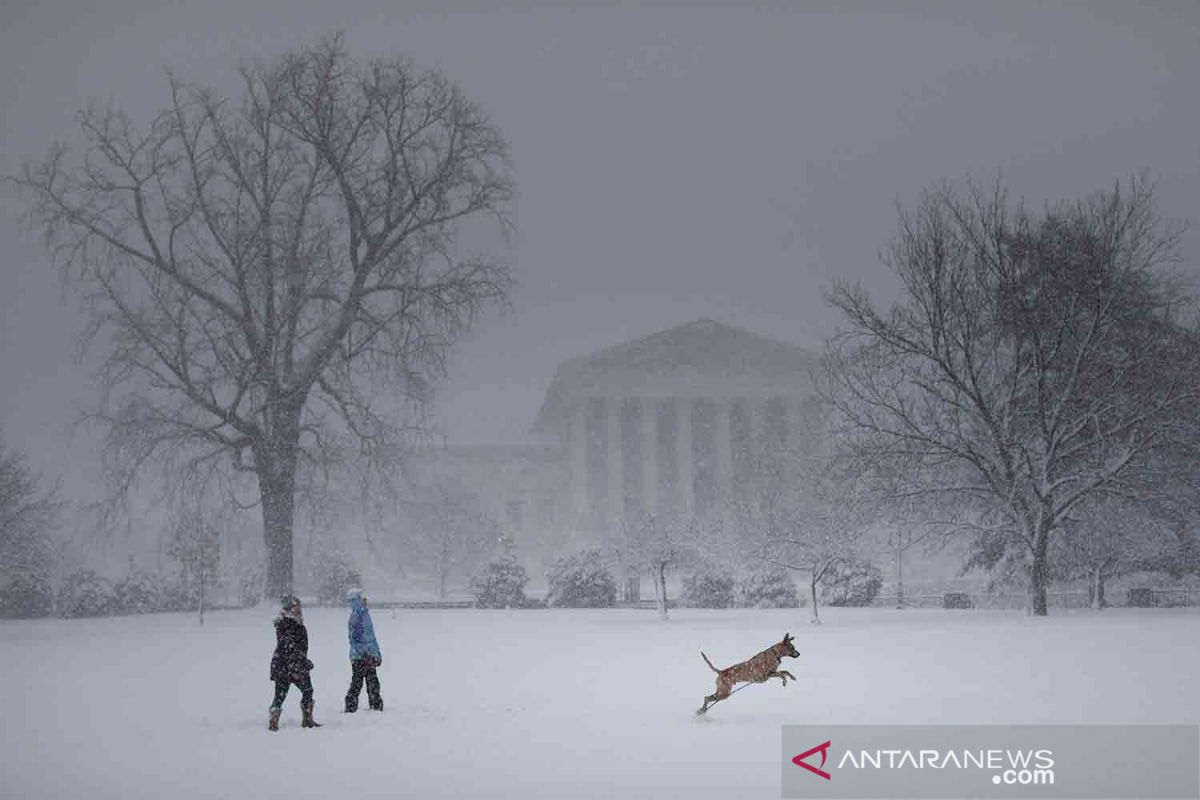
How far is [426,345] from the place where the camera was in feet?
143

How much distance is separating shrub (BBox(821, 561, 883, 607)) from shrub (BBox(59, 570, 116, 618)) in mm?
25453

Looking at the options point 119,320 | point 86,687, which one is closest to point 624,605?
point 119,320

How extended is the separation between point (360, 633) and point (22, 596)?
3510 cm

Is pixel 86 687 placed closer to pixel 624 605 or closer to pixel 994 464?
pixel 994 464

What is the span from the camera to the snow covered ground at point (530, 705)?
40.9 ft

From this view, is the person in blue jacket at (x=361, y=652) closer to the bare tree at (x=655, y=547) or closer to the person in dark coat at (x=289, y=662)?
the person in dark coat at (x=289, y=662)

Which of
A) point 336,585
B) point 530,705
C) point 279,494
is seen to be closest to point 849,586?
point 336,585

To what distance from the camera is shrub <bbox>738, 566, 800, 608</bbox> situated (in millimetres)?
46438

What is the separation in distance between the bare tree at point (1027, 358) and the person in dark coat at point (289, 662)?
74.0 feet

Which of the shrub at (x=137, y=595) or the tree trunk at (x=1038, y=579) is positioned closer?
the tree trunk at (x=1038, y=579)

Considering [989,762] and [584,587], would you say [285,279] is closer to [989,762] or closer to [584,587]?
[584,587]

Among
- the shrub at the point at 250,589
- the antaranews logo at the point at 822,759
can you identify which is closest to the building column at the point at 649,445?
the shrub at the point at 250,589

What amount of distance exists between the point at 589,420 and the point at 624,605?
163 ft

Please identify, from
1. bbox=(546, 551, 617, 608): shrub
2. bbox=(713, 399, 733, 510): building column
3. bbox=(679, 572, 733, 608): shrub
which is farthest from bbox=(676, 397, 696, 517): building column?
bbox=(679, 572, 733, 608): shrub
